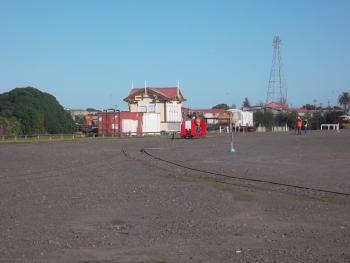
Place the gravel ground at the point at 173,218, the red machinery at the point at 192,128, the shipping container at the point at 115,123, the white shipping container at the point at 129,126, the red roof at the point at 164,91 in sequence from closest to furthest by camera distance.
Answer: the gravel ground at the point at 173,218 < the red machinery at the point at 192,128 < the shipping container at the point at 115,123 < the white shipping container at the point at 129,126 < the red roof at the point at 164,91

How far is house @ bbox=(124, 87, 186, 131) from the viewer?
10650 cm

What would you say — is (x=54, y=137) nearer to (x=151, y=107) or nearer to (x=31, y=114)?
(x=31, y=114)

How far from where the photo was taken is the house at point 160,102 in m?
106

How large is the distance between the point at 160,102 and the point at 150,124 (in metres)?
21.8

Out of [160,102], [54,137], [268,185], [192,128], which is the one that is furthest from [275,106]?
[268,185]

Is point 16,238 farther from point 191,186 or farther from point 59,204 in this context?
point 191,186

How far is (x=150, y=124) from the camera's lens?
8650 centimetres

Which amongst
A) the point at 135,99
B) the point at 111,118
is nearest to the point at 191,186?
the point at 111,118

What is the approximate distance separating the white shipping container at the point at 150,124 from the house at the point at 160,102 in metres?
14.8

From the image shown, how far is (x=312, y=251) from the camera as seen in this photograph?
25.7 ft

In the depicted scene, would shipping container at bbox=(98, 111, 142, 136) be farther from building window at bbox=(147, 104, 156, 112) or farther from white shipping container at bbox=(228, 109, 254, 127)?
white shipping container at bbox=(228, 109, 254, 127)

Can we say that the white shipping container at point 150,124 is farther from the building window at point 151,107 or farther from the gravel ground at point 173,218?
the gravel ground at point 173,218

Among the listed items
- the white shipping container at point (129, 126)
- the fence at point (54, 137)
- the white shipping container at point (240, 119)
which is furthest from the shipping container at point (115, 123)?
the white shipping container at point (240, 119)

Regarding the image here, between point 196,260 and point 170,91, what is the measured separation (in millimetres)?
106712
